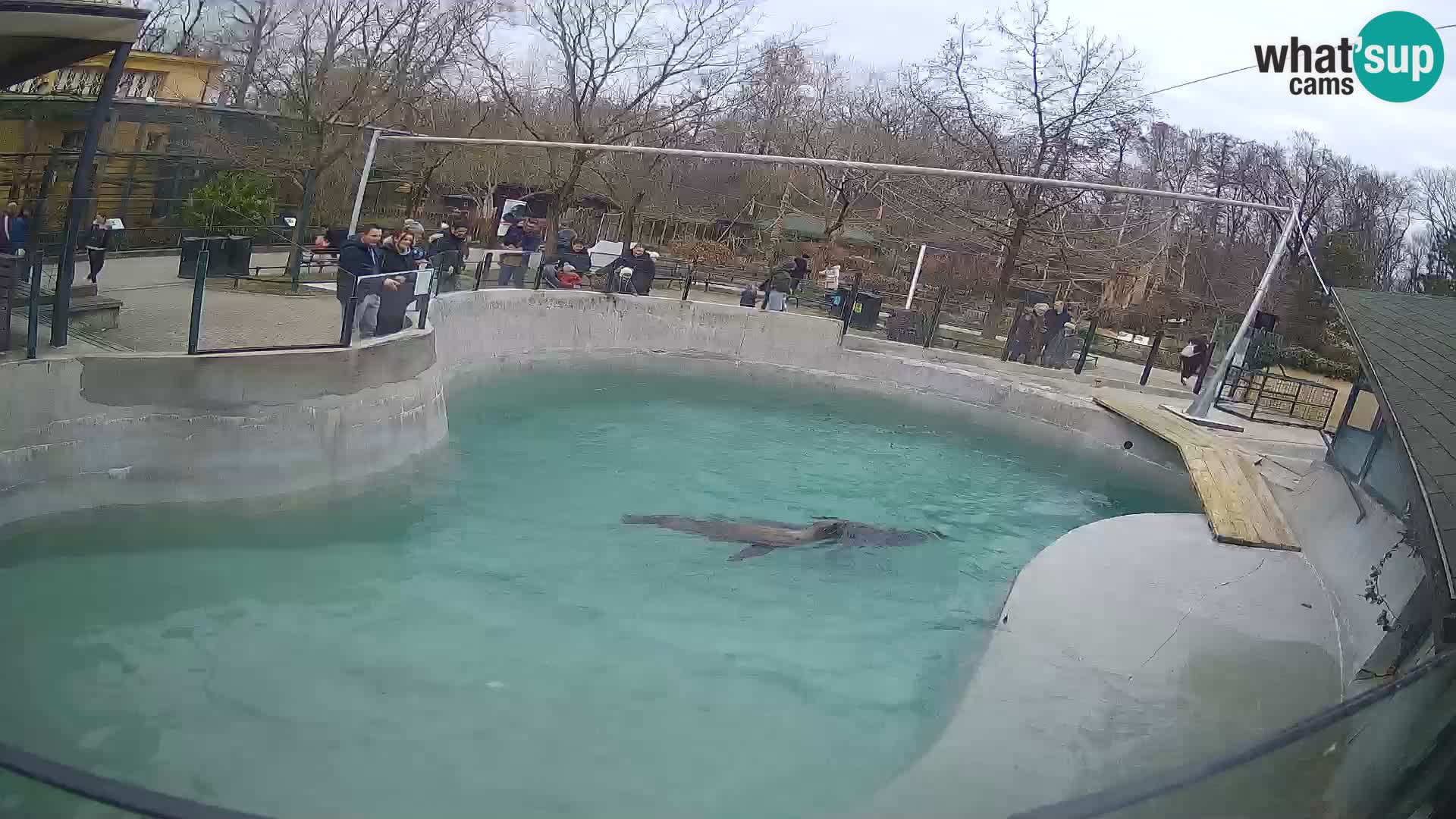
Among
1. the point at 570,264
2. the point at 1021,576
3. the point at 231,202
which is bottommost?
the point at 1021,576

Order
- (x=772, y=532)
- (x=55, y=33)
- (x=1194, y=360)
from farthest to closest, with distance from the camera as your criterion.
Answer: (x=1194, y=360) → (x=772, y=532) → (x=55, y=33)

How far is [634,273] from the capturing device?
69.6 feet

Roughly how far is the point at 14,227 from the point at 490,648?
7.11 metres

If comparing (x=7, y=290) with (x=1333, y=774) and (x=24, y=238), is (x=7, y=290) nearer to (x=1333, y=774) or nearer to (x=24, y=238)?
(x=24, y=238)

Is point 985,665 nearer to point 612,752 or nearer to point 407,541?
point 612,752

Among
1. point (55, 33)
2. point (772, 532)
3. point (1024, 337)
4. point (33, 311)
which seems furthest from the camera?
point (1024, 337)

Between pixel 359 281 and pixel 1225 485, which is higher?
pixel 359 281

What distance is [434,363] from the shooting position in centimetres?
1357

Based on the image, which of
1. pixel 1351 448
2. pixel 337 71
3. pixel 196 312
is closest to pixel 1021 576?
pixel 1351 448

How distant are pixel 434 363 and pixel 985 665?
807 centimetres

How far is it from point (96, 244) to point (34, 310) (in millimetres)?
2900

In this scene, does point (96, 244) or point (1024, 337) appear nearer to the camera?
point (96, 244)

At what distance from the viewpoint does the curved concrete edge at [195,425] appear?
8961 mm

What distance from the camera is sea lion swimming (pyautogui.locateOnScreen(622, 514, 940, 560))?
1222 centimetres
